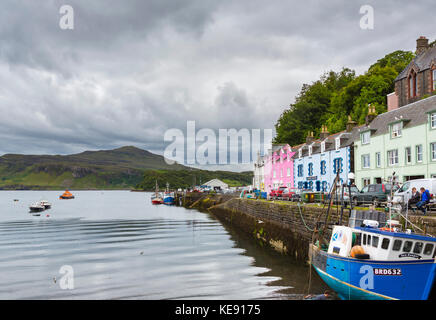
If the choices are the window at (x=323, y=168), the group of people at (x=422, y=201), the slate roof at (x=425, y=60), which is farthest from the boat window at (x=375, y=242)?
the slate roof at (x=425, y=60)

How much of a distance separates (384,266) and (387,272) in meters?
0.20

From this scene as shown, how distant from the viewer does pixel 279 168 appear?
60.4 meters

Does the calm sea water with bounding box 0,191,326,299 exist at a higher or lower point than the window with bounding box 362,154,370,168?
lower

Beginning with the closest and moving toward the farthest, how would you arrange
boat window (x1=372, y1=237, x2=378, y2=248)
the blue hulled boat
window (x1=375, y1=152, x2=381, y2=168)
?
the blue hulled boat
boat window (x1=372, y1=237, x2=378, y2=248)
window (x1=375, y1=152, x2=381, y2=168)

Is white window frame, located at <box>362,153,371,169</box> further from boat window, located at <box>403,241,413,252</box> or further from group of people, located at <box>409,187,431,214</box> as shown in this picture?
boat window, located at <box>403,241,413,252</box>

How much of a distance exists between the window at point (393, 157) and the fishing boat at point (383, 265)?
2208 cm

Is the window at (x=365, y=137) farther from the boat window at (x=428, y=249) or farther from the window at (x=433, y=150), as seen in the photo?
the boat window at (x=428, y=249)

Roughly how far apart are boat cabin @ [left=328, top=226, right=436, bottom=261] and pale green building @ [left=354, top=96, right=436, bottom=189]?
19277 mm

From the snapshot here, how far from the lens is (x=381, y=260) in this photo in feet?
38.9

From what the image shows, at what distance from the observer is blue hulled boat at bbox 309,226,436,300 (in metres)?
11.4

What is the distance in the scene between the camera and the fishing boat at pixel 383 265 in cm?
1142

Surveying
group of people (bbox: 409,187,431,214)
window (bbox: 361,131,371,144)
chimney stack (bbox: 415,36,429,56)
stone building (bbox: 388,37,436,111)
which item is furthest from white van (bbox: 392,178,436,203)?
chimney stack (bbox: 415,36,429,56)

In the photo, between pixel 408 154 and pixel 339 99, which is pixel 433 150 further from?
pixel 339 99
